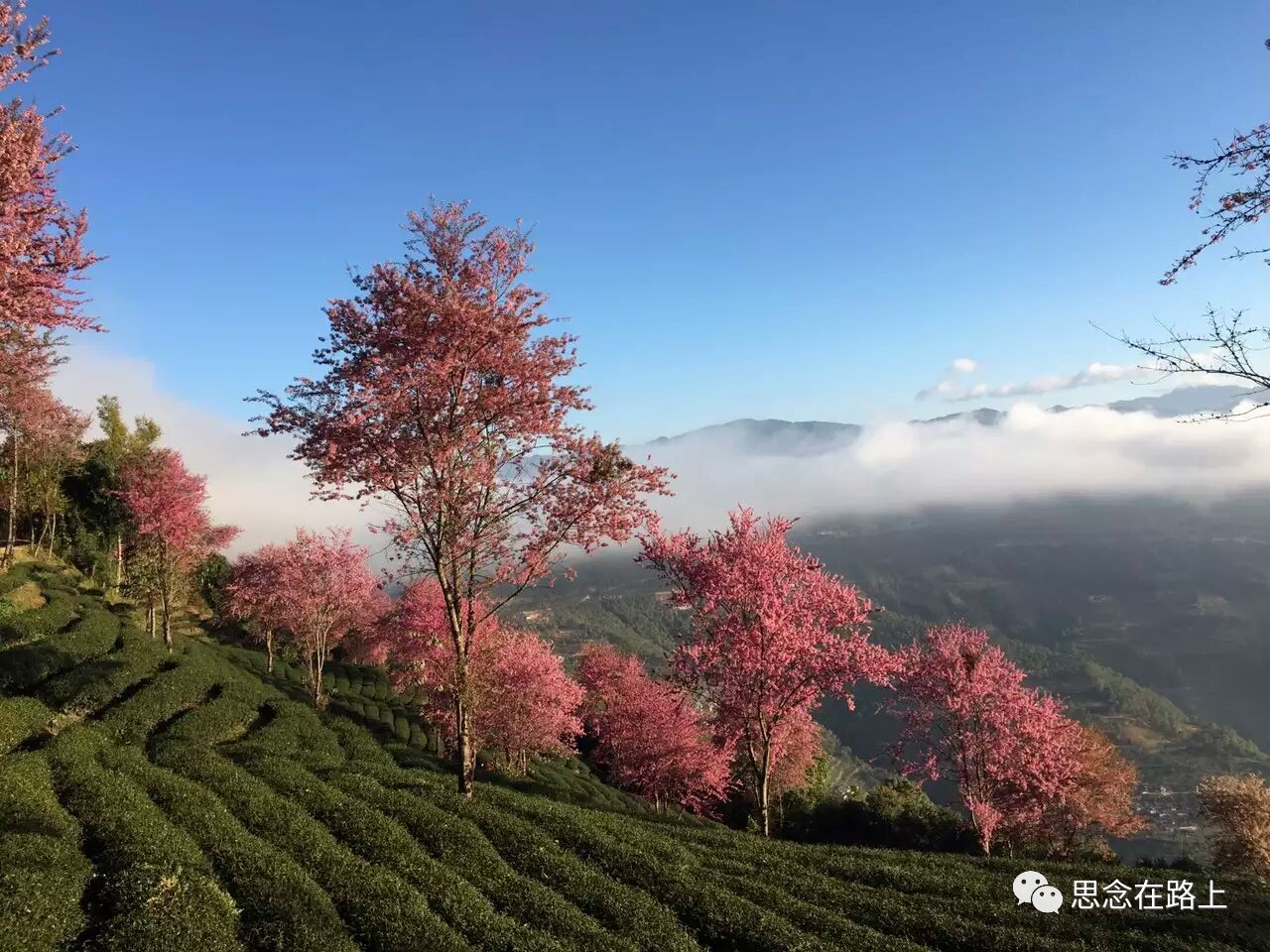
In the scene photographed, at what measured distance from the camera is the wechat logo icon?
46.3 feet

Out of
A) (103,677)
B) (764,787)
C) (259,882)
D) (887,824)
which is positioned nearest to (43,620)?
(103,677)

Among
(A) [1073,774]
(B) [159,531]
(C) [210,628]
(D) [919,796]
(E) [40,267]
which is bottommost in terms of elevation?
(D) [919,796]

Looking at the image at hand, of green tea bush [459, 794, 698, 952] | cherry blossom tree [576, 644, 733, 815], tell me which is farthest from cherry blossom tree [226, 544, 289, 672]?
green tea bush [459, 794, 698, 952]

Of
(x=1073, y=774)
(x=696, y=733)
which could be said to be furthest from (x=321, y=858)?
(x=1073, y=774)

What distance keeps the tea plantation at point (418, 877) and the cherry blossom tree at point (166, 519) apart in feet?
65.8

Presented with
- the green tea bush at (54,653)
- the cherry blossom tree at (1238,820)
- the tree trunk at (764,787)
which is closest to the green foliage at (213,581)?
the green tea bush at (54,653)

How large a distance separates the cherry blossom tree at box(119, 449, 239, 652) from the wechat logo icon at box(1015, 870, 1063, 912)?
136 feet

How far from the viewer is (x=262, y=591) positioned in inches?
1967

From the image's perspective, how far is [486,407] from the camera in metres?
16.9

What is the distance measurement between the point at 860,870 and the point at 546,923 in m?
8.00

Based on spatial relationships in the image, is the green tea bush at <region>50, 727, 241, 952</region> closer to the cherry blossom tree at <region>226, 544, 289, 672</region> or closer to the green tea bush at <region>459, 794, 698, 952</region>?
the green tea bush at <region>459, 794, 698, 952</region>

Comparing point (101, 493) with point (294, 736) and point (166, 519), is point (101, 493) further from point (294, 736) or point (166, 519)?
point (294, 736)

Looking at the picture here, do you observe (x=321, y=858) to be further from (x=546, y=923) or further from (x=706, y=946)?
(x=706, y=946)

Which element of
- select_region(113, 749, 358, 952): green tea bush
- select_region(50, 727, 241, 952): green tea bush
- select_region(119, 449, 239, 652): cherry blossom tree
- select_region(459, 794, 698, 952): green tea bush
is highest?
select_region(119, 449, 239, 652): cherry blossom tree
